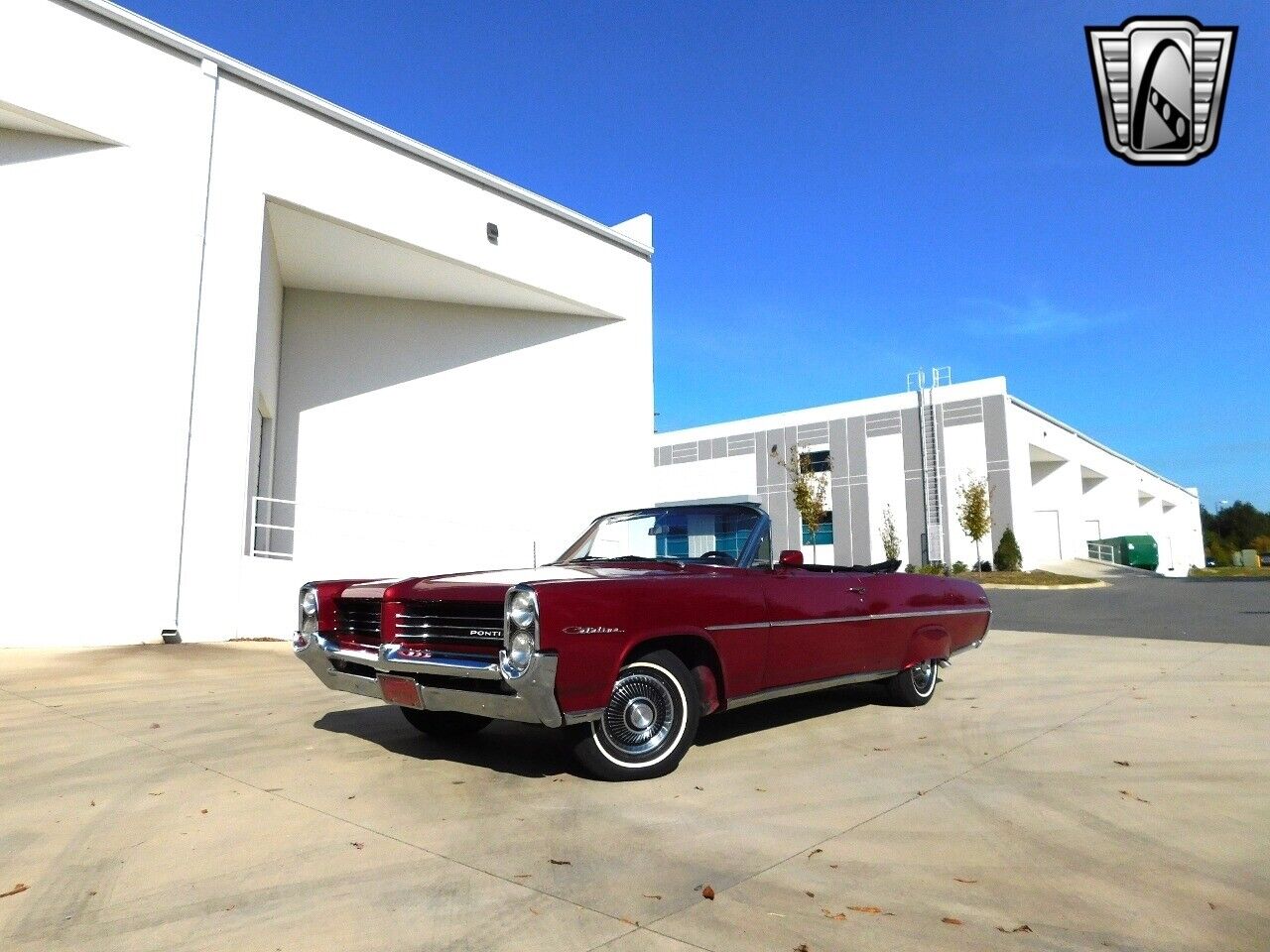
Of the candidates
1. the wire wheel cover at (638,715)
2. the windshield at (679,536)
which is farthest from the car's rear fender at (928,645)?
the wire wheel cover at (638,715)

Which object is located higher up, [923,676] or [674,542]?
[674,542]

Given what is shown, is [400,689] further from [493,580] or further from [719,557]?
[719,557]

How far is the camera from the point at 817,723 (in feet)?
17.2

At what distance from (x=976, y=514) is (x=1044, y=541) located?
7668mm

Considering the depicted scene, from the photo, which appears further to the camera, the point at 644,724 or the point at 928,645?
the point at 928,645

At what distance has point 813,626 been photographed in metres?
4.72

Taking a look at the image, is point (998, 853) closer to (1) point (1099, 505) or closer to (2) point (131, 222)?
(2) point (131, 222)

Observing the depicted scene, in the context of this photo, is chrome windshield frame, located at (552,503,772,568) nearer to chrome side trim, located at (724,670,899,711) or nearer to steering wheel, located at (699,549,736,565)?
steering wheel, located at (699,549,736,565)

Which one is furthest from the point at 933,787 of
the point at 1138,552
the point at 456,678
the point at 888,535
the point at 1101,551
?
the point at 1138,552

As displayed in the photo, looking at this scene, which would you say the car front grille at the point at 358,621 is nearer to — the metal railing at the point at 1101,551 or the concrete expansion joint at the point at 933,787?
the concrete expansion joint at the point at 933,787

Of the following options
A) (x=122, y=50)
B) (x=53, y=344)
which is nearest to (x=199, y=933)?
(x=53, y=344)

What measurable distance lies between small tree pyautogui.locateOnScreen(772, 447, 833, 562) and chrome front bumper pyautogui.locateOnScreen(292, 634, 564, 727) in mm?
26358

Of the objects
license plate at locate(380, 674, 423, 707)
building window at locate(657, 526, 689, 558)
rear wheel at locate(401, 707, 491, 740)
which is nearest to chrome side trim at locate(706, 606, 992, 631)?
building window at locate(657, 526, 689, 558)

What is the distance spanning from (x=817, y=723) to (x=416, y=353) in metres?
11.6
